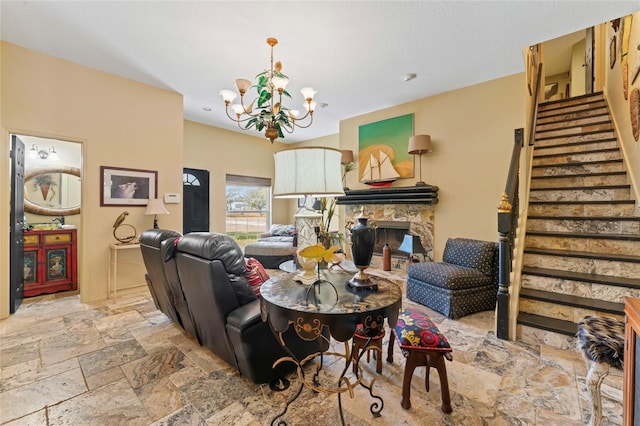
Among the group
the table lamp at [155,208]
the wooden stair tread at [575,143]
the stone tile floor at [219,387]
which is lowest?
the stone tile floor at [219,387]

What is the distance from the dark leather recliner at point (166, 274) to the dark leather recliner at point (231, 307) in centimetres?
23

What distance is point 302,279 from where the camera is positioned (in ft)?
5.20

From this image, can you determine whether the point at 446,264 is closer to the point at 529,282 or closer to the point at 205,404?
the point at 529,282

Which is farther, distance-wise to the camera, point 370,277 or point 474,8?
point 474,8

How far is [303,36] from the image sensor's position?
2.78 m

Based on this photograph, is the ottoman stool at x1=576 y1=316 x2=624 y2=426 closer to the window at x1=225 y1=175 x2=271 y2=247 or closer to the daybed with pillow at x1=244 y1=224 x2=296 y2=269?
the daybed with pillow at x1=244 y1=224 x2=296 y2=269

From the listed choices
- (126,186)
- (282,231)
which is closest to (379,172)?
(282,231)

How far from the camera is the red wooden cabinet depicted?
135 inches

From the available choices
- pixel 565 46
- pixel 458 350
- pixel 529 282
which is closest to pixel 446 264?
pixel 529 282

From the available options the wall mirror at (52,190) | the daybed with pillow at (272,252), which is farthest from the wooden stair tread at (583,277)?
the wall mirror at (52,190)

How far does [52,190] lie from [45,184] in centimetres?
11

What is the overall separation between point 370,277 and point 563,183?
3444mm

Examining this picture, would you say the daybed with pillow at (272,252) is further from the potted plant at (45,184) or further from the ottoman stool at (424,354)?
the ottoman stool at (424,354)

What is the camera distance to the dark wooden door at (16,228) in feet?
9.64
